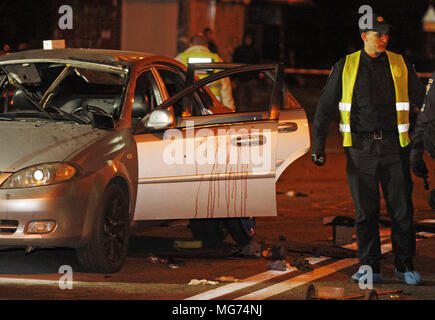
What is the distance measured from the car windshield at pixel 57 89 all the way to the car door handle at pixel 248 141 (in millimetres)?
1015

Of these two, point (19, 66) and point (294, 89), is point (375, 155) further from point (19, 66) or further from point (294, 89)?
point (294, 89)

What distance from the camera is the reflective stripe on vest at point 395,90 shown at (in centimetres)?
780

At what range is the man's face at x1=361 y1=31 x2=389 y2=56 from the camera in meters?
7.78

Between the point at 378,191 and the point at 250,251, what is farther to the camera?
the point at 250,251

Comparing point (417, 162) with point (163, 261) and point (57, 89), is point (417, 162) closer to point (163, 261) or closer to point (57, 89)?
point (163, 261)

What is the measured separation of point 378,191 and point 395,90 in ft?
2.48

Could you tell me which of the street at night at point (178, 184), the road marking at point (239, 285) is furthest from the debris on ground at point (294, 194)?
the road marking at point (239, 285)

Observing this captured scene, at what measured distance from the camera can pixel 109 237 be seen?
8023 mm

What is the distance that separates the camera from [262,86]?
32312mm

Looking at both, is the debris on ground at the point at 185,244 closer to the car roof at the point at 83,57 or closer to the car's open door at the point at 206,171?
the car's open door at the point at 206,171

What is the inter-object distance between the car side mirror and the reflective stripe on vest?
1.34 metres

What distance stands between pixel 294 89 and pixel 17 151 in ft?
75.1

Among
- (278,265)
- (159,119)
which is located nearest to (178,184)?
(159,119)
